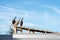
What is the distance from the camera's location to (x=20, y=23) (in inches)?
1258

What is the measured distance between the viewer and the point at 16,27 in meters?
32.1

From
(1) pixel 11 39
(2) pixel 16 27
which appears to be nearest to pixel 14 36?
(1) pixel 11 39

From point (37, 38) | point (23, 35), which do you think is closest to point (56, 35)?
point (37, 38)

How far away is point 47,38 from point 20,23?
551cm

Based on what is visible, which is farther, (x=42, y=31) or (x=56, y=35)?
(x=42, y=31)

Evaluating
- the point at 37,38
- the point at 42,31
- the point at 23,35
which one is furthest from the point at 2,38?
the point at 42,31

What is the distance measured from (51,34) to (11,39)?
607cm

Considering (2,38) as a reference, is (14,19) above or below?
above

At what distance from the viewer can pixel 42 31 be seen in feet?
106

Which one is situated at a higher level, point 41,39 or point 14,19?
point 14,19

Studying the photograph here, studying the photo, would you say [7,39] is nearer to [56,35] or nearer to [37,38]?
[37,38]

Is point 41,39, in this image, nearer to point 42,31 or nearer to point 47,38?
point 47,38

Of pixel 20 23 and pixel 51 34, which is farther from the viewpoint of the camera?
pixel 20 23

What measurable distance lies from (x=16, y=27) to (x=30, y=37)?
3729 millimetres
